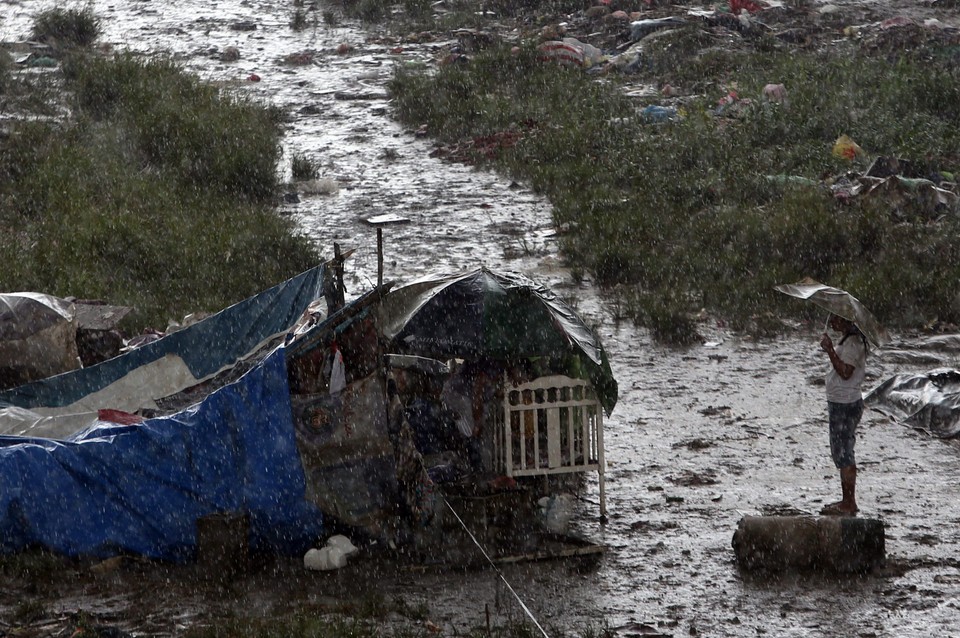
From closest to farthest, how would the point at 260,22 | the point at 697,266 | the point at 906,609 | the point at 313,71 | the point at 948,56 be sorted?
the point at 906,609 < the point at 697,266 < the point at 948,56 < the point at 313,71 < the point at 260,22

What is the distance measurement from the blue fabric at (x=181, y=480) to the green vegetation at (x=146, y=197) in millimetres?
4684

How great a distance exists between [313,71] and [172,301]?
10975 mm

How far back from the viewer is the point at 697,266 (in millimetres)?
13164

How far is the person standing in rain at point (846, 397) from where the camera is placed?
7.14 m

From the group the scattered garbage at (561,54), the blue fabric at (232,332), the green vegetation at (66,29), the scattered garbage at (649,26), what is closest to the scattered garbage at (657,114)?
the scattered garbage at (561,54)

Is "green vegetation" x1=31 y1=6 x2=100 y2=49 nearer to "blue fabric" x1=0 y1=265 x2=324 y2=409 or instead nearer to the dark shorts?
"blue fabric" x1=0 y1=265 x2=324 y2=409

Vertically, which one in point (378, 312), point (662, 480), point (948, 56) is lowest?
point (662, 480)

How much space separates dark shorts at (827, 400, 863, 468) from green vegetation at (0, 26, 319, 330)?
683cm

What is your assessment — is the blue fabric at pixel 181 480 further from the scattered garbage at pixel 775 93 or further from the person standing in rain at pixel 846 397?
the scattered garbage at pixel 775 93

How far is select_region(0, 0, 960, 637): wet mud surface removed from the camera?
6043mm

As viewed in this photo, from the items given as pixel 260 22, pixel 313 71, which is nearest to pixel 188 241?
pixel 313 71

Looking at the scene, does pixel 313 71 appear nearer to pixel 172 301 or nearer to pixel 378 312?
pixel 172 301

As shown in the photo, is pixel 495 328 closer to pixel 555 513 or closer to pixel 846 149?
pixel 555 513

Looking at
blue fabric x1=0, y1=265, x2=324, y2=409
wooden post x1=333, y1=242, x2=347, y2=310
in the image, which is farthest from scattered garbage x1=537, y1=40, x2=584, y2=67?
wooden post x1=333, y1=242, x2=347, y2=310
